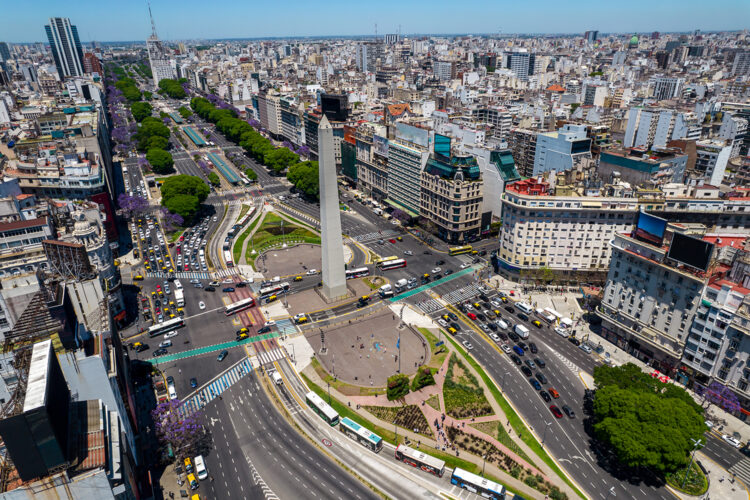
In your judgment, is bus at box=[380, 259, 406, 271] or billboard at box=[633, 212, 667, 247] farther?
bus at box=[380, 259, 406, 271]

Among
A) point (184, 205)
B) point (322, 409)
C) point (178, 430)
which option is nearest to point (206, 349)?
point (178, 430)

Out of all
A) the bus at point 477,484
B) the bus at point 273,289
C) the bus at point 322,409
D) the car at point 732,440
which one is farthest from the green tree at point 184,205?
the car at point 732,440

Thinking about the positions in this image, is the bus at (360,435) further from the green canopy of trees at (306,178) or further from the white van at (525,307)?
the green canopy of trees at (306,178)

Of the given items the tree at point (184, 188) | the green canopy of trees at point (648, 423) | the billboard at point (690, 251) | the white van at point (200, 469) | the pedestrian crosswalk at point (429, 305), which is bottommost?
the pedestrian crosswalk at point (429, 305)

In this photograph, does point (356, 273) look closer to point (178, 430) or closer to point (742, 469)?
point (178, 430)

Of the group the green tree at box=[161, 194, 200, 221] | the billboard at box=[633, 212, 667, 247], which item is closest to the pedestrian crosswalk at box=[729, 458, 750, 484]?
the billboard at box=[633, 212, 667, 247]

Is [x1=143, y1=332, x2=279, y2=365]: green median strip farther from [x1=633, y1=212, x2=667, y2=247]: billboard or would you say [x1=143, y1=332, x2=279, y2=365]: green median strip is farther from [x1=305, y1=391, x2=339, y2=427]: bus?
[x1=633, y1=212, x2=667, y2=247]: billboard
